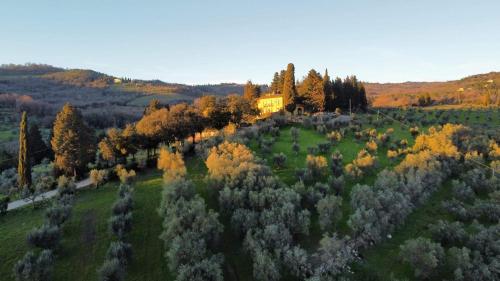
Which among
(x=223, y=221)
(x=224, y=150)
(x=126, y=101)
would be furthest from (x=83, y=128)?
(x=126, y=101)

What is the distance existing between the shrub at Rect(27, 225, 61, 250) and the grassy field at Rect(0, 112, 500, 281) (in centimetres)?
98

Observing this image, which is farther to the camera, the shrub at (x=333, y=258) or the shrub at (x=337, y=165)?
the shrub at (x=337, y=165)

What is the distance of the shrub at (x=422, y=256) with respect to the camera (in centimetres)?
2306

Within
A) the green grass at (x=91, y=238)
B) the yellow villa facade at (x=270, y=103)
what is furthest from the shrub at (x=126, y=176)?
the yellow villa facade at (x=270, y=103)

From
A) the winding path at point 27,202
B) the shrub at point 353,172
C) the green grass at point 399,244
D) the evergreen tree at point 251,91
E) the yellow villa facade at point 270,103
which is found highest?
the evergreen tree at point 251,91

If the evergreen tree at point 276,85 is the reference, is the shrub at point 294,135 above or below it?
below

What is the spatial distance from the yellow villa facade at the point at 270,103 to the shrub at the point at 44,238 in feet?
209

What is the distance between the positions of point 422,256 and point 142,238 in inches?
895

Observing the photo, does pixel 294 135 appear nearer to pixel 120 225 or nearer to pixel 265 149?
pixel 265 149

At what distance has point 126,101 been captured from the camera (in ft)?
625

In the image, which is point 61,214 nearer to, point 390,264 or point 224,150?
point 224,150

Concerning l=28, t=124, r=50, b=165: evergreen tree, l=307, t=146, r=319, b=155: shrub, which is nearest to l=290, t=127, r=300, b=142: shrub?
l=307, t=146, r=319, b=155: shrub

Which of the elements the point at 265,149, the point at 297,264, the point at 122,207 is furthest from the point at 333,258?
the point at 265,149

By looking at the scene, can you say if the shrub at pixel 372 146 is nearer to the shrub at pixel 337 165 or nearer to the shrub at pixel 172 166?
the shrub at pixel 337 165
